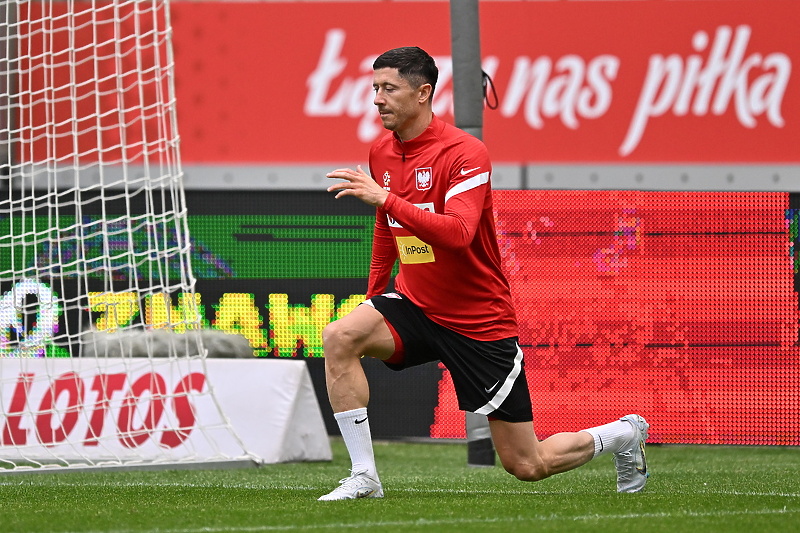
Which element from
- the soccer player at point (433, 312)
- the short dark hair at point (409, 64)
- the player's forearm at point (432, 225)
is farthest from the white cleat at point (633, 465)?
the short dark hair at point (409, 64)

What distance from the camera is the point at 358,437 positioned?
500cm

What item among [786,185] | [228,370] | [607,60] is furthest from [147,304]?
[786,185]

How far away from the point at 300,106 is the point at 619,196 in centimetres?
288

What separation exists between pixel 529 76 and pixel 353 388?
542 centimetres

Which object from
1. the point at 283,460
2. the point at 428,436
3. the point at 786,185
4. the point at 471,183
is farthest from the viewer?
the point at 786,185

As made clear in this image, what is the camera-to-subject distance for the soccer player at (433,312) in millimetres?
5000

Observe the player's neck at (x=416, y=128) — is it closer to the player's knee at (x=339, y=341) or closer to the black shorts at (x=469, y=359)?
the black shorts at (x=469, y=359)

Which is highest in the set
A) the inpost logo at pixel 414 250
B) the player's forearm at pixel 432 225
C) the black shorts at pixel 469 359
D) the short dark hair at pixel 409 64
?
the short dark hair at pixel 409 64

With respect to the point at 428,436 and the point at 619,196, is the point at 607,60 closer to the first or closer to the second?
the point at 619,196

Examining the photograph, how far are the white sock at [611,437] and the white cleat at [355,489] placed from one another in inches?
37.9

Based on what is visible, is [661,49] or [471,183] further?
[661,49]

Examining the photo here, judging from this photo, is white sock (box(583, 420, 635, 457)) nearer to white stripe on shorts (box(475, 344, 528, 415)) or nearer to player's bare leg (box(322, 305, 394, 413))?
white stripe on shorts (box(475, 344, 528, 415))

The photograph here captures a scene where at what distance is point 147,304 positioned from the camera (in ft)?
29.6

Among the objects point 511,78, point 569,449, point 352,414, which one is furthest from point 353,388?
point 511,78
